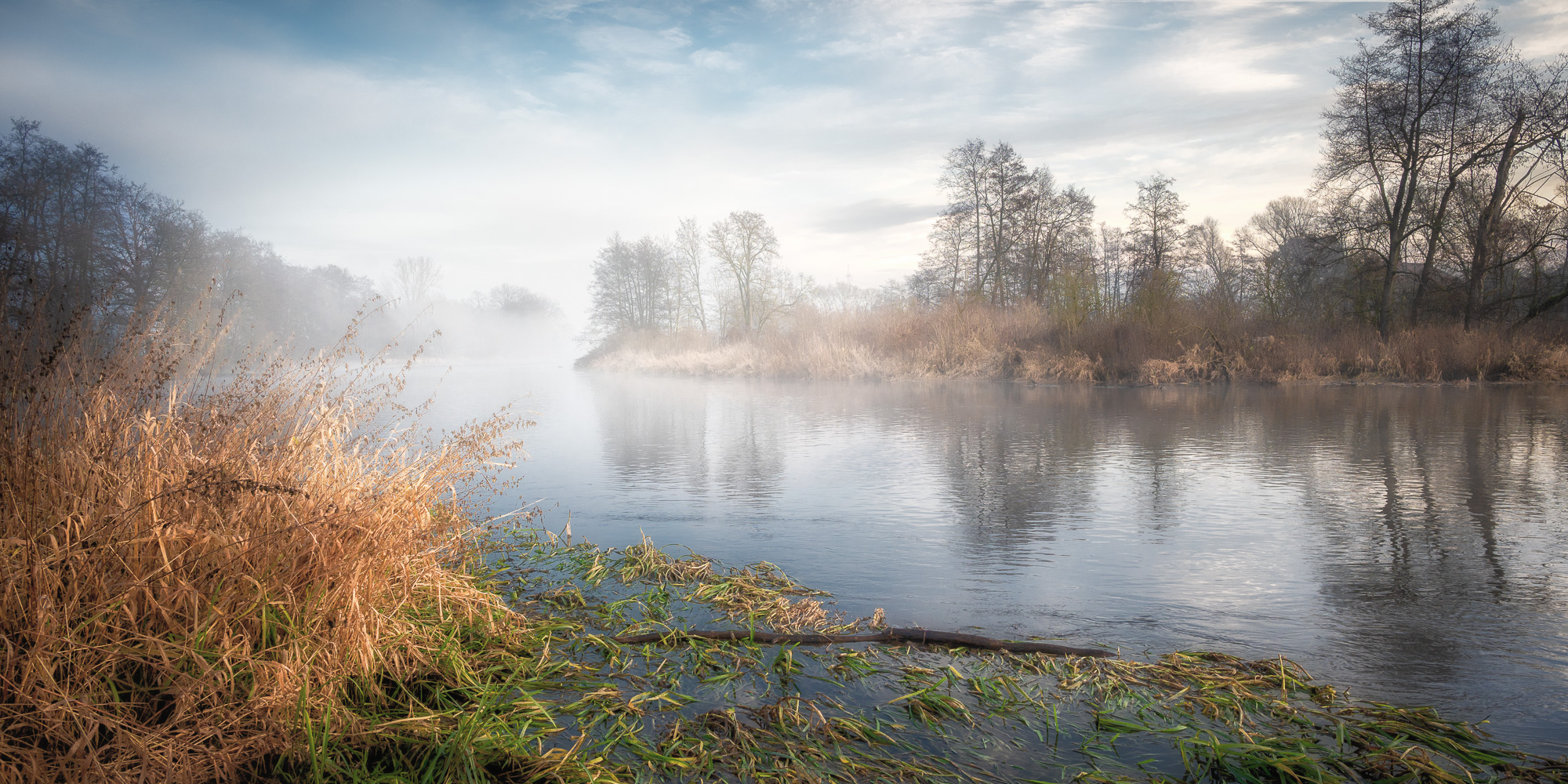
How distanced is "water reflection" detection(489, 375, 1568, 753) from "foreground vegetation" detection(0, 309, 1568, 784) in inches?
21.8

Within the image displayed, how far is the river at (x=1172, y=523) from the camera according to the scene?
10.7 feet

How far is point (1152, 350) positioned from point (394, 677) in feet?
63.0

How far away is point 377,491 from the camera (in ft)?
11.1

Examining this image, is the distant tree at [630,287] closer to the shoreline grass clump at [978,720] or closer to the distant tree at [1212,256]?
the distant tree at [1212,256]

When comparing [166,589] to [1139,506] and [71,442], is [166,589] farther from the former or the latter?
[1139,506]

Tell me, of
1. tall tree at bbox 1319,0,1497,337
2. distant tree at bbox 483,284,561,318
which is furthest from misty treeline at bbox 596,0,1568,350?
distant tree at bbox 483,284,561,318

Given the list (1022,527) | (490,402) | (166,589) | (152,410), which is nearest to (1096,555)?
(1022,527)

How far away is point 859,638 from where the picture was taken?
3314 mm

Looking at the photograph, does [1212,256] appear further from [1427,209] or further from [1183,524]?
[1183,524]

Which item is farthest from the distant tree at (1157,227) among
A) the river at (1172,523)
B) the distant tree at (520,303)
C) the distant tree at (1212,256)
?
the distant tree at (520,303)

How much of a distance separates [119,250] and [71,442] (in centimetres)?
1444

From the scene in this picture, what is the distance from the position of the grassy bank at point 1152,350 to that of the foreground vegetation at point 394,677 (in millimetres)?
17208

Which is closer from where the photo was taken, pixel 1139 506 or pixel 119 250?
pixel 1139 506

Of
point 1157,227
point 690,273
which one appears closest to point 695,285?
point 690,273
